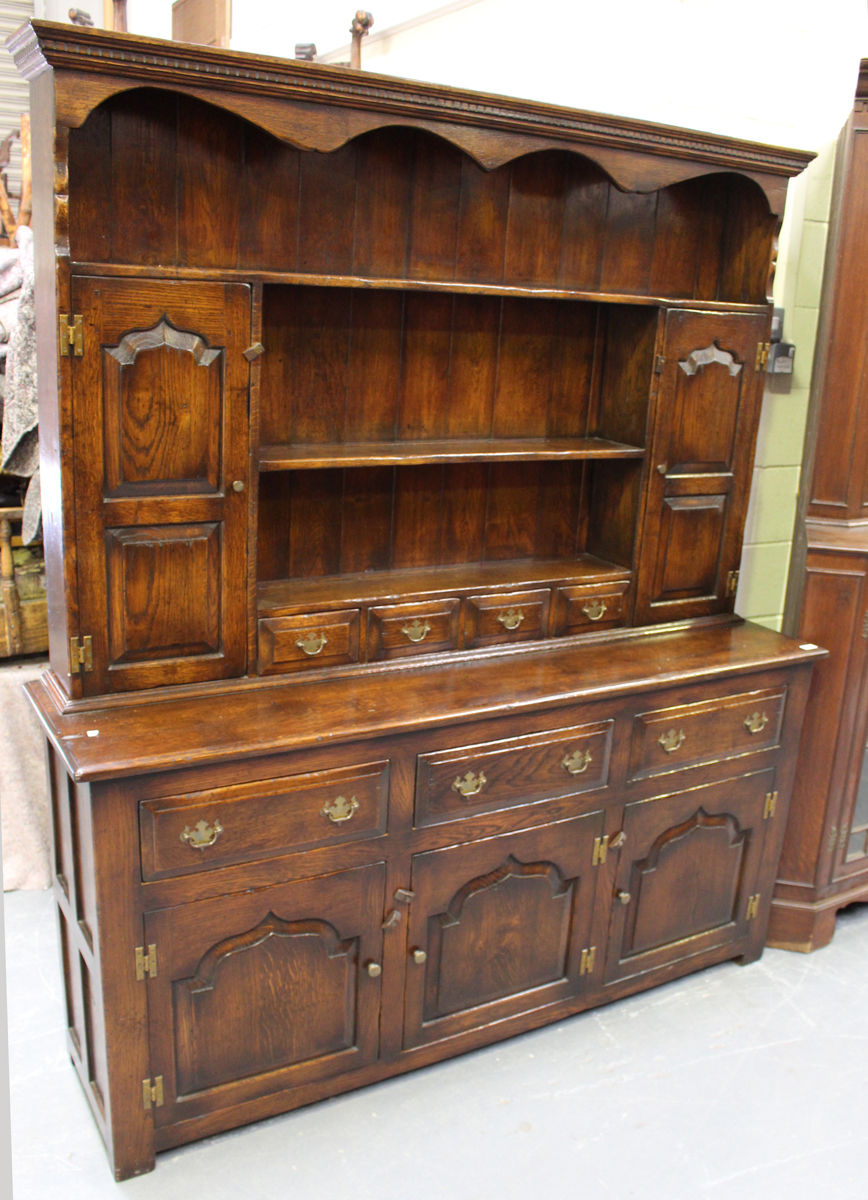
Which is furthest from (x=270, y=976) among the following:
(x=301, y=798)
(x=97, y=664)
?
(x=97, y=664)

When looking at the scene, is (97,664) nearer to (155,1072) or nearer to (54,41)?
(155,1072)

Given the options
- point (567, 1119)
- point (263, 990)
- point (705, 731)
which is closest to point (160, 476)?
point (263, 990)

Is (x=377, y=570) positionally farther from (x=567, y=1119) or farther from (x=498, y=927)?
(x=567, y=1119)

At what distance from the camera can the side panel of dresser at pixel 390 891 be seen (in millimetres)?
1921

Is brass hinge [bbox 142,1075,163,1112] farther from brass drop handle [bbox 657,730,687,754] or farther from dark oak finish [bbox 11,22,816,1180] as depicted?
brass drop handle [bbox 657,730,687,754]

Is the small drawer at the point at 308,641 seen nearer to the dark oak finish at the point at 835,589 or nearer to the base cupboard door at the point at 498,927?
the base cupboard door at the point at 498,927

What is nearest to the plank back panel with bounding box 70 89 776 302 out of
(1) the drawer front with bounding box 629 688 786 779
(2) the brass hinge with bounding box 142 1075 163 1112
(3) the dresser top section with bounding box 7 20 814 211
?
(3) the dresser top section with bounding box 7 20 814 211

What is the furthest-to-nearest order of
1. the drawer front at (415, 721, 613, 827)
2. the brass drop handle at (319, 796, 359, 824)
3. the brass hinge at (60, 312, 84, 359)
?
the drawer front at (415, 721, 613, 827) → the brass drop handle at (319, 796, 359, 824) → the brass hinge at (60, 312, 84, 359)

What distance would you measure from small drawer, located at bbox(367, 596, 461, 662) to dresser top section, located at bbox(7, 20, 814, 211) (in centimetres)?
96

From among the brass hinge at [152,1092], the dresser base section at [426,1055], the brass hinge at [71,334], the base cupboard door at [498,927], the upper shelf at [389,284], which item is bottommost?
the dresser base section at [426,1055]

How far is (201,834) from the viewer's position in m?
1.90

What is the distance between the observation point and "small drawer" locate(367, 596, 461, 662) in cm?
230

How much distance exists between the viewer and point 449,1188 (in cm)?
203

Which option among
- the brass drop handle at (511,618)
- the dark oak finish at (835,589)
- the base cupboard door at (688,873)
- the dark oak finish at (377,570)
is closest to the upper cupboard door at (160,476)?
the dark oak finish at (377,570)
